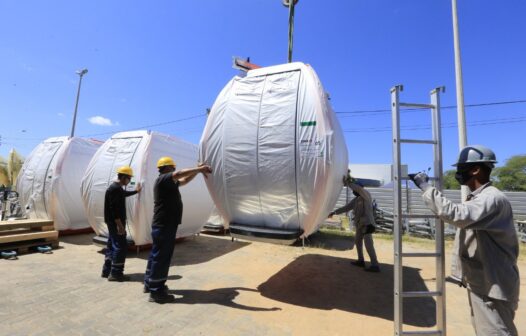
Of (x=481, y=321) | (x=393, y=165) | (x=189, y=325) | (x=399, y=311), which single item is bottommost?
(x=189, y=325)

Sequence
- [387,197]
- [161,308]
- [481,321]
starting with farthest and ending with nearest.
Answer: [387,197], [161,308], [481,321]

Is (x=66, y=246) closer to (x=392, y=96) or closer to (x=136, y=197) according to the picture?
(x=136, y=197)

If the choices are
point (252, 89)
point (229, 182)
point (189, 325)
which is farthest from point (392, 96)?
point (189, 325)

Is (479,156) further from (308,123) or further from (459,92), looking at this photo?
(459,92)

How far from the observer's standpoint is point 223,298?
473 cm

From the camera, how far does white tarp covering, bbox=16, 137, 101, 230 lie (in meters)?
9.20

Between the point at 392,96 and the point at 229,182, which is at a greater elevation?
the point at 392,96

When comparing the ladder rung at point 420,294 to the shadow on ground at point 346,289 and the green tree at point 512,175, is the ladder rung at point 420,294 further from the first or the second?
the green tree at point 512,175

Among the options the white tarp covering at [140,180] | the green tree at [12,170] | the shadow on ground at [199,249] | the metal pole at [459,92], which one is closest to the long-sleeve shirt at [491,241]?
the shadow on ground at [199,249]

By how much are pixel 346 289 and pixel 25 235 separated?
7.95 m

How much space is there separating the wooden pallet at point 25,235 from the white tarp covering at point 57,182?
3.45 ft

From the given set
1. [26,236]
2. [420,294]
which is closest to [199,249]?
[26,236]

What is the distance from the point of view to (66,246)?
8398 mm

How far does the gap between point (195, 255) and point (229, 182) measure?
3.80 m
